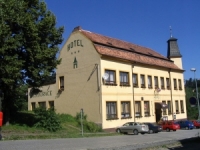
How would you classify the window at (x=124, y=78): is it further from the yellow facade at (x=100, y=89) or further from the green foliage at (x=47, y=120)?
the green foliage at (x=47, y=120)

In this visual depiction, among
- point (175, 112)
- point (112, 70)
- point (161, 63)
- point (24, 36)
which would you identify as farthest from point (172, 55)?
point (24, 36)

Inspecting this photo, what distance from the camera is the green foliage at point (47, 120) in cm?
2561

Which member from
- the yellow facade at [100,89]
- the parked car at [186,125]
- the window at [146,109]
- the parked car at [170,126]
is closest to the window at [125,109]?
the yellow facade at [100,89]

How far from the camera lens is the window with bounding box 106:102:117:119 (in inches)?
1248

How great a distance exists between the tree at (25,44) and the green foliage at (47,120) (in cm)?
273

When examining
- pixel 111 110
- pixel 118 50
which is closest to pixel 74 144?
pixel 111 110

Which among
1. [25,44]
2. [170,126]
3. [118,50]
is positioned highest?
[118,50]

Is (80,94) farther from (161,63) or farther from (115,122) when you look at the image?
(161,63)

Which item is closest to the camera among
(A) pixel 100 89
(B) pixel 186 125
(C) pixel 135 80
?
(A) pixel 100 89

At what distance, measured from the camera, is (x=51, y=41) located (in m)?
25.5

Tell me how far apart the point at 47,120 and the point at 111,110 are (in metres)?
8.98

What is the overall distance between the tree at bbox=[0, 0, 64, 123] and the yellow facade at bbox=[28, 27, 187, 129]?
743cm

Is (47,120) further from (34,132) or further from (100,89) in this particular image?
(100,89)

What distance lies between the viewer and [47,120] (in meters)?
25.8
